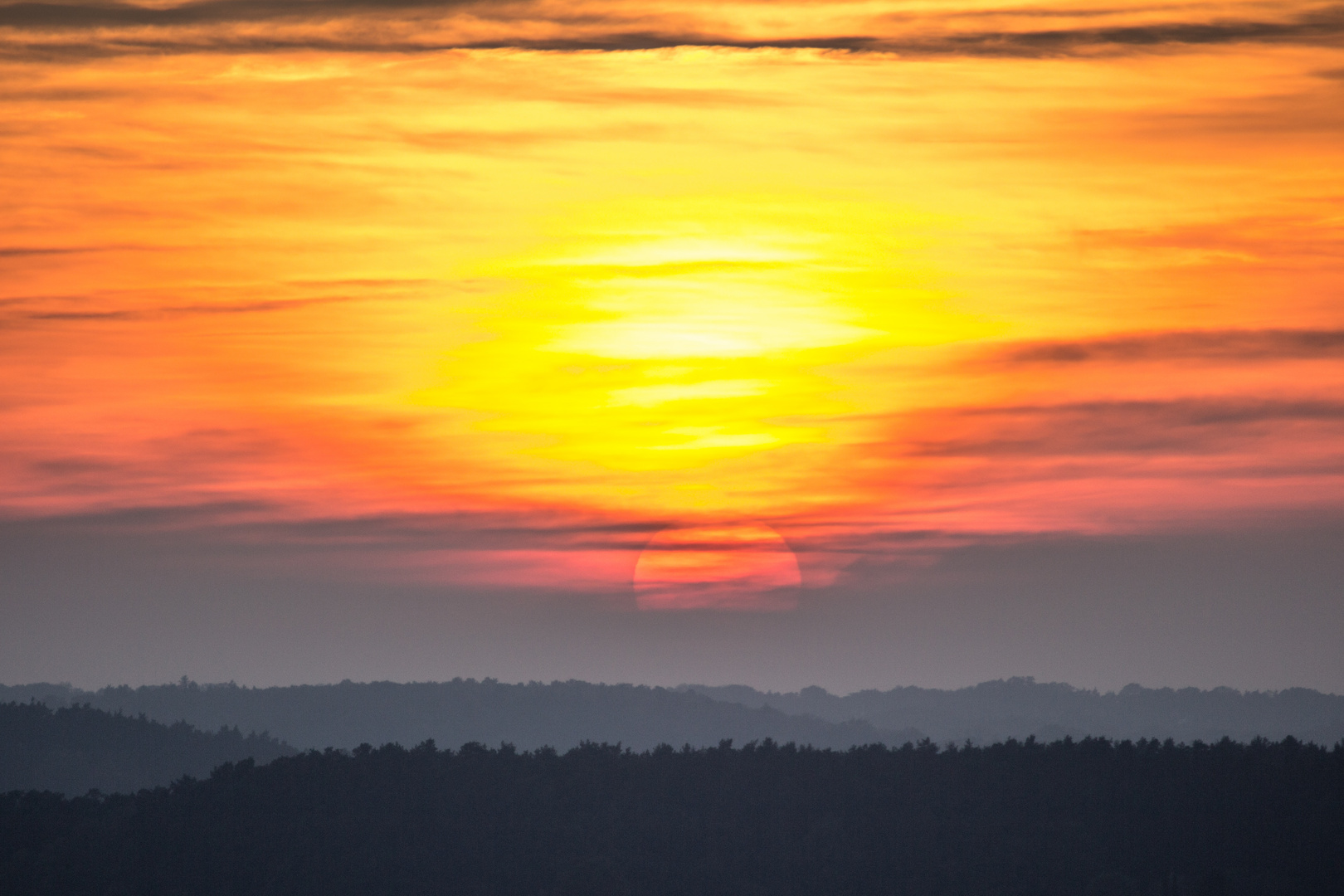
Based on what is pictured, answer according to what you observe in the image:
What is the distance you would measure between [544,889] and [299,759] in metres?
42.6

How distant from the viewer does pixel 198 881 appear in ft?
Answer: 554

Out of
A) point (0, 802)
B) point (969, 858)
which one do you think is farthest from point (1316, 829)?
point (0, 802)

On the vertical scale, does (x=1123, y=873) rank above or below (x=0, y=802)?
below

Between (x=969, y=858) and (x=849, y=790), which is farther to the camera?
(x=849, y=790)

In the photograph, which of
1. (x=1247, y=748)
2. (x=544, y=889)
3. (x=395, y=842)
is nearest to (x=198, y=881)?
(x=395, y=842)

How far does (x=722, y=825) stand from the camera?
592 ft

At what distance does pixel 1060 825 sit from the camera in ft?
554

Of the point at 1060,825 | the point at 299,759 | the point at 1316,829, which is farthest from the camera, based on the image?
the point at 299,759

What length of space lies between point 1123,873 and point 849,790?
1392 inches

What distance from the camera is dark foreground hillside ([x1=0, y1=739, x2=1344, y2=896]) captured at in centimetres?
16100

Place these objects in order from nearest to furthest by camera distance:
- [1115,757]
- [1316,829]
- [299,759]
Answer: [1316,829], [1115,757], [299,759]

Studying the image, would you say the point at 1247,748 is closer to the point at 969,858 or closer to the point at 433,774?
the point at 969,858

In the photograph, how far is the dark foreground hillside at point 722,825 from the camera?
528ft

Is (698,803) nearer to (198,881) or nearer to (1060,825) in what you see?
(1060,825)
